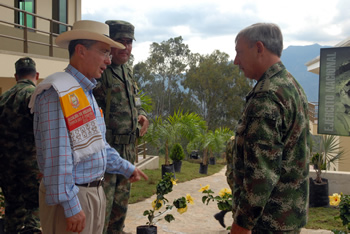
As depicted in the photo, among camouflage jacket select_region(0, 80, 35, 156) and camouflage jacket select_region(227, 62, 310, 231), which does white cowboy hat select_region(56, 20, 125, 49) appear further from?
camouflage jacket select_region(0, 80, 35, 156)

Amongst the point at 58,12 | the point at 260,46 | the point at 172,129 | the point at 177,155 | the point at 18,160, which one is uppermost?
the point at 58,12

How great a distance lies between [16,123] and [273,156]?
2.80 metres

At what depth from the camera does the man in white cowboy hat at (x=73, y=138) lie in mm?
1937

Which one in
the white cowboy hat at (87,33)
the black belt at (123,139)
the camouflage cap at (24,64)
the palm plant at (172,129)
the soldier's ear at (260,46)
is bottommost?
the palm plant at (172,129)

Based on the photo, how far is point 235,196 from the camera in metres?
2.08

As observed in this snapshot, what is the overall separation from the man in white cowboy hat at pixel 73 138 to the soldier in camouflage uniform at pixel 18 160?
164 centimetres

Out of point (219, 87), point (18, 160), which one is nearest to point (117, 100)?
point (18, 160)

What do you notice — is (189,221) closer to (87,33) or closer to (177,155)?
(87,33)

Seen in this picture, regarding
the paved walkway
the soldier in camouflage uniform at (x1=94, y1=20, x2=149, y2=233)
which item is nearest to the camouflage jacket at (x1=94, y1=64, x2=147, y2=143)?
the soldier in camouflage uniform at (x1=94, y1=20, x2=149, y2=233)

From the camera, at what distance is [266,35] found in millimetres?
1983

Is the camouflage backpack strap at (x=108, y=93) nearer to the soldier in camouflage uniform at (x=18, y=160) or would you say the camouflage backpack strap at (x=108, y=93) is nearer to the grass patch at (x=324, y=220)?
the soldier in camouflage uniform at (x=18, y=160)

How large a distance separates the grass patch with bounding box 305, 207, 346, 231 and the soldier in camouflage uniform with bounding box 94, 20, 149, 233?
3.67 meters

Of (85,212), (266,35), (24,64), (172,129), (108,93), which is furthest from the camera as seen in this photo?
(172,129)

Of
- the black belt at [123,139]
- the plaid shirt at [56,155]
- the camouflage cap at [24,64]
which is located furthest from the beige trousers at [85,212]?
the camouflage cap at [24,64]
